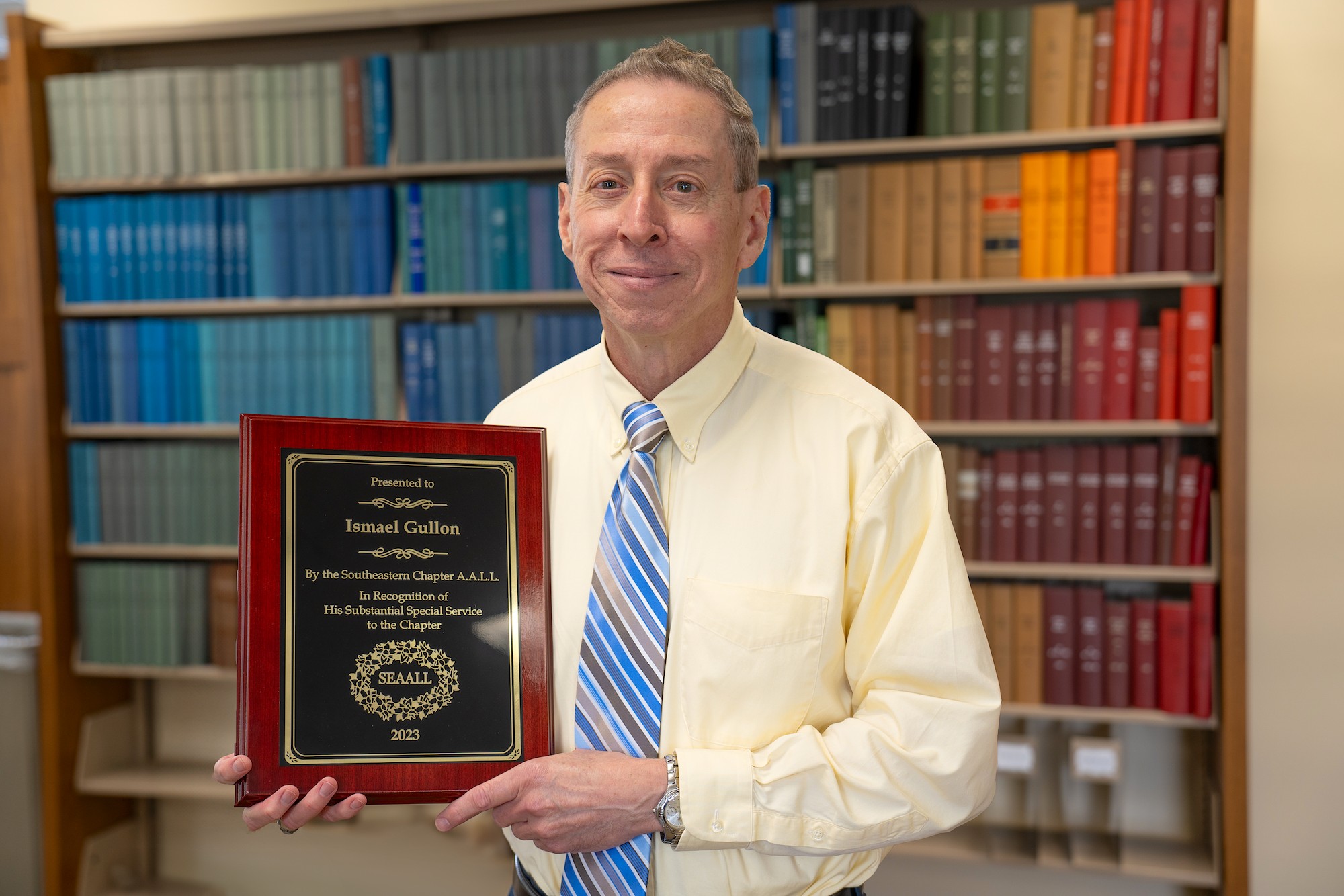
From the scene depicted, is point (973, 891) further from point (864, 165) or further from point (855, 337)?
point (864, 165)

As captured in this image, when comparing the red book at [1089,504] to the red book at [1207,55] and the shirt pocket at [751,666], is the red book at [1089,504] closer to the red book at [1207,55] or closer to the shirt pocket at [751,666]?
the red book at [1207,55]

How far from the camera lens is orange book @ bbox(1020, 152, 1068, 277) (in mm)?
2359

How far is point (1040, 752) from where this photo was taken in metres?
2.67

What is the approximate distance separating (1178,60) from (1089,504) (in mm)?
1092

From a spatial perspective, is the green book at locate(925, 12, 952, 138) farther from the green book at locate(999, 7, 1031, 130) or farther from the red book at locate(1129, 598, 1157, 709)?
the red book at locate(1129, 598, 1157, 709)

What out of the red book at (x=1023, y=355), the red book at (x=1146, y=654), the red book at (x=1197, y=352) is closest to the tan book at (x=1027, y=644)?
the red book at (x=1146, y=654)

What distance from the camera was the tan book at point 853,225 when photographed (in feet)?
8.02

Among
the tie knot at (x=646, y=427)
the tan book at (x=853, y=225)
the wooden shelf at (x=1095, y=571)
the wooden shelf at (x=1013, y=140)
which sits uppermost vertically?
the wooden shelf at (x=1013, y=140)

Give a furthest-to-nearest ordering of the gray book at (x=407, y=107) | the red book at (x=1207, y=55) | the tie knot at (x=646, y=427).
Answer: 1. the gray book at (x=407, y=107)
2. the red book at (x=1207, y=55)
3. the tie knot at (x=646, y=427)

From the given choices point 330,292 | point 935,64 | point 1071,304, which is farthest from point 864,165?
point 330,292

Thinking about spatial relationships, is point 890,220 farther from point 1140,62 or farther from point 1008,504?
point 1008,504

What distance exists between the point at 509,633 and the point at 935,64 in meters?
1.94

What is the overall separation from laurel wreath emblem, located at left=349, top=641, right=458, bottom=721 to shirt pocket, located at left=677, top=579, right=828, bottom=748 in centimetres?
28

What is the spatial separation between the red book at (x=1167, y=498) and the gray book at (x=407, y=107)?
214cm
